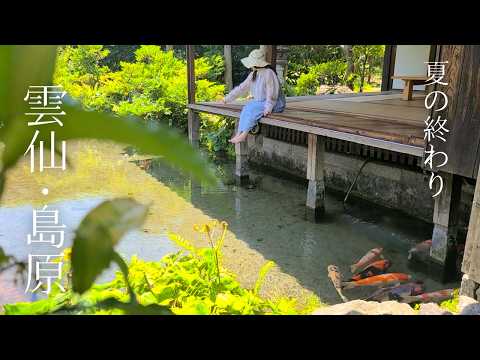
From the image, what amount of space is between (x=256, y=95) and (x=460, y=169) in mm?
3724

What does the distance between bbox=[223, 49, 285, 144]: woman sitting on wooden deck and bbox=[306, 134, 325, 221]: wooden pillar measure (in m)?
0.86

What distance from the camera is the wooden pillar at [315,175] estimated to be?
22.1 ft

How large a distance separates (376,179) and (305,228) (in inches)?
67.7

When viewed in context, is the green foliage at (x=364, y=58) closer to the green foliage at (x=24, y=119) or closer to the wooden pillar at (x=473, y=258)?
the wooden pillar at (x=473, y=258)

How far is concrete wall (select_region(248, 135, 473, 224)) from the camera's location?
6.71 m

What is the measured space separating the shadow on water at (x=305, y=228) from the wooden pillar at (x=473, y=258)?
1.32 meters

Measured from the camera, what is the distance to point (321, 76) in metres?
13.5

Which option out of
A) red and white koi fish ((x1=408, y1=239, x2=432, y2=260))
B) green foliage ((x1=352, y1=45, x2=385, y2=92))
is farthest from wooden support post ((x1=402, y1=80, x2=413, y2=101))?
green foliage ((x1=352, y1=45, x2=385, y2=92))

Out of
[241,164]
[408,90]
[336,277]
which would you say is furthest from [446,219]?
[241,164]

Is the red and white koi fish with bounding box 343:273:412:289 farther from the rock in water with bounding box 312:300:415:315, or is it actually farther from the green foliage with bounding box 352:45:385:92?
the green foliage with bounding box 352:45:385:92

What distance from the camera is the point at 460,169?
4.21 meters

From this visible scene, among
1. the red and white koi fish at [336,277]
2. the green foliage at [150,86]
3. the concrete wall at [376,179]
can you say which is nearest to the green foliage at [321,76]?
the green foliage at [150,86]

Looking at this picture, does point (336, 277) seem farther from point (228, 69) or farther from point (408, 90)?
point (228, 69)
